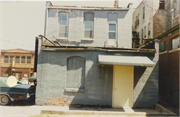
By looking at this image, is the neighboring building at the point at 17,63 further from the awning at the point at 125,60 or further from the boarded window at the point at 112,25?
the awning at the point at 125,60

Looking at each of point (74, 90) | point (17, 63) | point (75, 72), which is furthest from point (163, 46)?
point (17, 63)

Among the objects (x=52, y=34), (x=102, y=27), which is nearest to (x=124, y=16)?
(x=102, y=27)

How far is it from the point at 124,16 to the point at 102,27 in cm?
220

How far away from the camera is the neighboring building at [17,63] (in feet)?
96.3

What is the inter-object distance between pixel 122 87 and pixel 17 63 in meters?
27.6

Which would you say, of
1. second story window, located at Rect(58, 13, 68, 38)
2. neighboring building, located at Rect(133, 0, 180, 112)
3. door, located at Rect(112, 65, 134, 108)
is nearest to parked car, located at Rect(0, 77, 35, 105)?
door, located at Rect(112, 65, 134, 108)

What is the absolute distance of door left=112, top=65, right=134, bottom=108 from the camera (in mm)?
8320

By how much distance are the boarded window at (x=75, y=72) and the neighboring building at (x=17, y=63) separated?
927 inches

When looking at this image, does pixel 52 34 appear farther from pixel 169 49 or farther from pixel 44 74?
pixel 169 49

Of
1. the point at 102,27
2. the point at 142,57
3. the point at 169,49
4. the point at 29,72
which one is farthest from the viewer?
the point at 29,72

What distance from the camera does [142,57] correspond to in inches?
320

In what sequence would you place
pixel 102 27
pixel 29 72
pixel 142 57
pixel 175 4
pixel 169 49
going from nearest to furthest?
pixel 142 57 → pixel 169 49 → pixel 102 27 → pixel 175 4 → pixel 29 72

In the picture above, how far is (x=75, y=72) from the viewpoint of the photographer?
8.55 meters

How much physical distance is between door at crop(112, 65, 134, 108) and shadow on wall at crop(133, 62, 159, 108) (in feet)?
0.99
